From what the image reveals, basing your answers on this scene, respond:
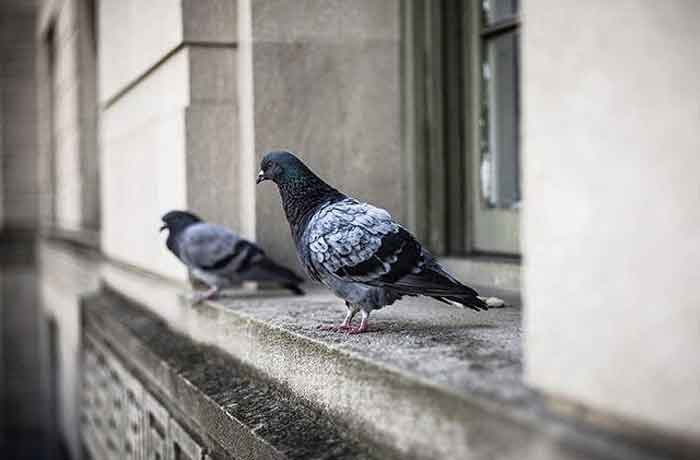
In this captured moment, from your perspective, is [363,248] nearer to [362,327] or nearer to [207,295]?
[362,327]

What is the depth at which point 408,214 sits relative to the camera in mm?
4945

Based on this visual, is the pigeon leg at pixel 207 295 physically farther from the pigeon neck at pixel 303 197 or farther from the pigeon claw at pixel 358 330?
the pigeon claw at pixel 358 330

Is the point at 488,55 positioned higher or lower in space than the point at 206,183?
higher

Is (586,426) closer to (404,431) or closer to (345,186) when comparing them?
(404,431)

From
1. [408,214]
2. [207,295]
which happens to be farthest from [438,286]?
[408,214]

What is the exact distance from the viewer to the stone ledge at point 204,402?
287 cm

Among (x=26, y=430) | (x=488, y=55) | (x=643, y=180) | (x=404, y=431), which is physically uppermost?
(x=488, y=55)

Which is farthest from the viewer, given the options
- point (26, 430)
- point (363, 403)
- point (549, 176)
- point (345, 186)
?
point (26, 430)

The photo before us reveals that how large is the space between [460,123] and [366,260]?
7.24 ft

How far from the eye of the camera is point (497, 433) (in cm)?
199

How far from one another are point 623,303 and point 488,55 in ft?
10.6

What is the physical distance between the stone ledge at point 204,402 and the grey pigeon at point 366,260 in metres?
0.39

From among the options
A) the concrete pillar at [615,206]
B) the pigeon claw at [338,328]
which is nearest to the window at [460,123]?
the pigeon claw at [338,328]

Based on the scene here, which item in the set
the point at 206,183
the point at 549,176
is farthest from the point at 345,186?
the point at 549,176
